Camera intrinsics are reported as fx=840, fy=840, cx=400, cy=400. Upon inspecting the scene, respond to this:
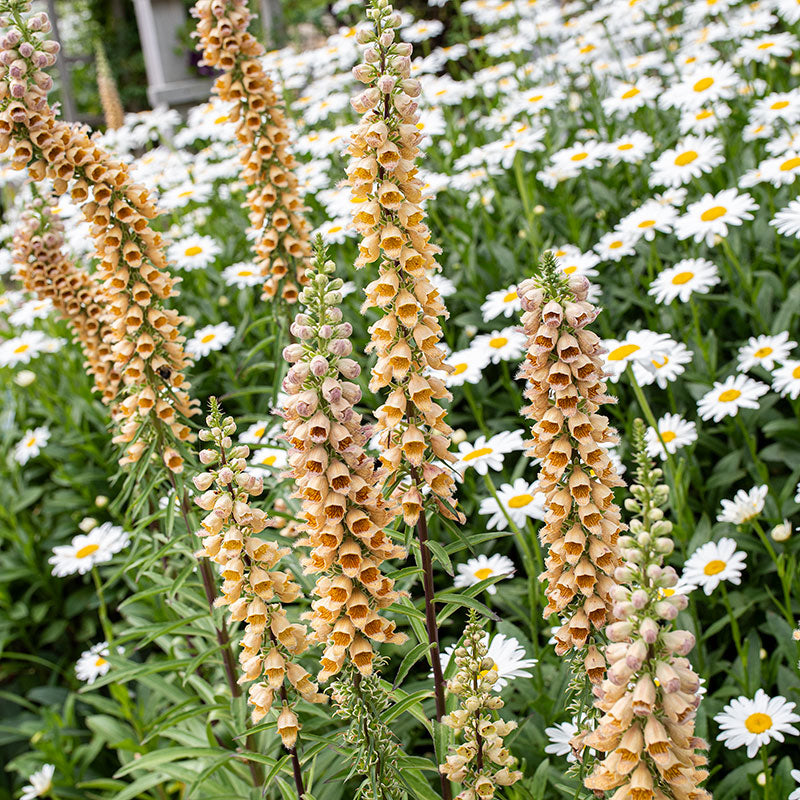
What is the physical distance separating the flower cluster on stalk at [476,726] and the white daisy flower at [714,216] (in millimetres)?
2559

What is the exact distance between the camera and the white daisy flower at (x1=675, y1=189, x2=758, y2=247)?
3.76 meters

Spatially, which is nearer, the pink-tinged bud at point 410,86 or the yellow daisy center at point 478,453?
the pink-tinged bud at point 410,86

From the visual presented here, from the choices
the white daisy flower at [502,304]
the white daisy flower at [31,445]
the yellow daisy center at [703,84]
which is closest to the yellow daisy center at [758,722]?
the white daisy flower at [502,304]

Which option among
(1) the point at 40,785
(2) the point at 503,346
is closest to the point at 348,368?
(2) the point at 503,346

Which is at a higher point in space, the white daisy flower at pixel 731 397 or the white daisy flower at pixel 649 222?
the white daisy flower at pixel 649 222

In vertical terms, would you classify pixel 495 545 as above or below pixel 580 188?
below

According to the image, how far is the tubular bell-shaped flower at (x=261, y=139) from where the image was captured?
129 inches

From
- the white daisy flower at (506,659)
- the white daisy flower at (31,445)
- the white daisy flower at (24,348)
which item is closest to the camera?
the white daisy flower at (506,659)

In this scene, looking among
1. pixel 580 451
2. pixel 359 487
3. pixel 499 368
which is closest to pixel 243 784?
pixel 359 487

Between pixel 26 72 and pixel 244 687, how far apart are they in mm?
2249

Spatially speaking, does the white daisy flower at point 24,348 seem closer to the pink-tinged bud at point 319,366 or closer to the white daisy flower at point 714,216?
the white daisy flower at point 714,216

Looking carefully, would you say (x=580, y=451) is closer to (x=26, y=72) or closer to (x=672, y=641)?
(x=672, y=641)

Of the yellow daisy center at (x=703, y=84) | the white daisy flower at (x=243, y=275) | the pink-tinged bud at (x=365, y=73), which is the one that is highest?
the pink-tinged bud at (x=365, y=73)

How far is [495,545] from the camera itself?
390 centimetres
